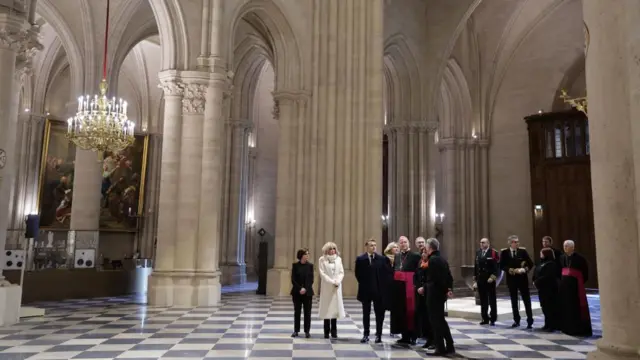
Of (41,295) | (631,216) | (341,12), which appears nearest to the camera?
(631,216)

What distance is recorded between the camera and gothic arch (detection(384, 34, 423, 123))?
22.6 metres

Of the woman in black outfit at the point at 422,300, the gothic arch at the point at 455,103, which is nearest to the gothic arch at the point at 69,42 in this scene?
the woman in black outfit at the point at 422,300

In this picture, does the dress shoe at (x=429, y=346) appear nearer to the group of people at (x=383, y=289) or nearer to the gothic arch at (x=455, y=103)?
the group of people at (x=383, y=289)

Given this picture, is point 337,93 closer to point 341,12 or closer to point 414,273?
point 341,12

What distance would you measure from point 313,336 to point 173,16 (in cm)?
855

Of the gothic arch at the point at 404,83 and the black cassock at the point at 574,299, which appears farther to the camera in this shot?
the gothic arch at the point at 404,83

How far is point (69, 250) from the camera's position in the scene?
15.5 meters

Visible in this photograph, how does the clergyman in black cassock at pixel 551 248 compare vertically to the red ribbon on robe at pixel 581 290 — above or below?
above

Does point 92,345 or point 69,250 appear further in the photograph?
point 69,250

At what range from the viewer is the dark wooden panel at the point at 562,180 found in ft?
72.5

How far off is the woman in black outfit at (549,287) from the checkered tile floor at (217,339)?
39 centimetres

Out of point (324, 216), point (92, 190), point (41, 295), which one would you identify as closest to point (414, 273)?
point (324, 216)

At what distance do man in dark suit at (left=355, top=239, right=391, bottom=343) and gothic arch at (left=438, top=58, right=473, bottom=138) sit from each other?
61.6 feet

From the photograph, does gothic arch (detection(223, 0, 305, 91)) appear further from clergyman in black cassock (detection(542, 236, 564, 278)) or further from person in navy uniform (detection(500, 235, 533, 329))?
clergyman in black cassock (detection(542, 236, 564, 278))
